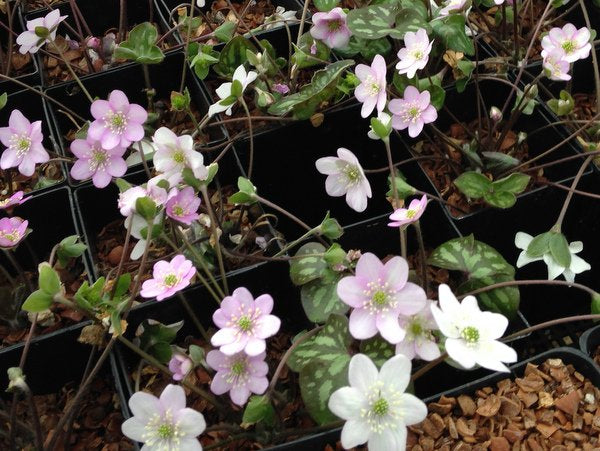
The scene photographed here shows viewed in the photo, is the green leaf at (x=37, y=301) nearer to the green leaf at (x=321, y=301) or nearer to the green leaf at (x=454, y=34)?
the green leaf at (x=321, y=301)

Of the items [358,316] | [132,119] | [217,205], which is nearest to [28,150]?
[132,119]

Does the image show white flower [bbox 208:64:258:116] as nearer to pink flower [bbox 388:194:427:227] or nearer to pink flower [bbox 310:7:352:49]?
pink flower [bbox 310:7:352:49]

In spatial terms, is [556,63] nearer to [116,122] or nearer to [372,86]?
[372,86]

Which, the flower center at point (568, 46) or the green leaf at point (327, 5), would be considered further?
the green leaf at point (327, 5)

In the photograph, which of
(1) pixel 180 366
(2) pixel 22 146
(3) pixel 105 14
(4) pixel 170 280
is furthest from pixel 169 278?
(3) pixel 105 14

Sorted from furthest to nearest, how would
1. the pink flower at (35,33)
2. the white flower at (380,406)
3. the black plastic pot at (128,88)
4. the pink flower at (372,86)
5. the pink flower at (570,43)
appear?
the black plastic pot at (128,88) < the pink flower at (35,33) < the pink flower at (570,43) < the pink flower at (372,86) < the white flower at (380,406)

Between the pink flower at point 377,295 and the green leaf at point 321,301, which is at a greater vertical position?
the pink flower at point 377,295

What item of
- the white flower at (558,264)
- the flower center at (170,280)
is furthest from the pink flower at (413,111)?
the flower center at (170,280)

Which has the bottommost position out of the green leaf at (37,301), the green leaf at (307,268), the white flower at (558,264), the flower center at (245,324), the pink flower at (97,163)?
the white flower at (558,264)

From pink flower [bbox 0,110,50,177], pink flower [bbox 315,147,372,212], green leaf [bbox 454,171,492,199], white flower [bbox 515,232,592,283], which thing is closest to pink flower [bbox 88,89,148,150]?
pink flower [bbox 0,110,50,177]
